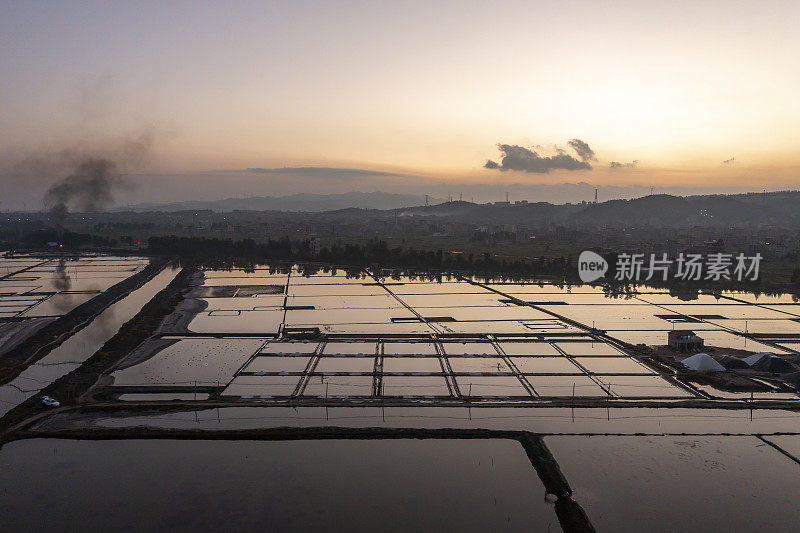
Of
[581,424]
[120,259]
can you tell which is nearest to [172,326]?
[581,424]

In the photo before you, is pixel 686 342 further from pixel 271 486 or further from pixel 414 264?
pixel 414 264

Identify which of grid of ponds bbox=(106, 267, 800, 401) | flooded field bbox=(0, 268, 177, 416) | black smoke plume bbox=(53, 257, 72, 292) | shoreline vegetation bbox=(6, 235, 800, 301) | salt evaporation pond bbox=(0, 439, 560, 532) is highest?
shoreline vegetation bbox=(6, 235, 800, 301)

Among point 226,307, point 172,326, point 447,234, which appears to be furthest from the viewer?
point 447,234

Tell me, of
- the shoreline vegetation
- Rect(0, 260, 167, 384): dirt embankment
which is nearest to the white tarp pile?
the shoreline vegetation

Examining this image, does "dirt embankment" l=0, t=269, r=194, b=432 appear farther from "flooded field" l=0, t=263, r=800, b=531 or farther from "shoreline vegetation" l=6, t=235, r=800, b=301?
"shoreline vegetation" l=6, t=235, r=800, b=301

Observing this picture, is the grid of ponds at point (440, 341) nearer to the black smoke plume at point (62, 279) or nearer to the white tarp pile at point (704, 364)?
the white tarp pile at point (704, 364)

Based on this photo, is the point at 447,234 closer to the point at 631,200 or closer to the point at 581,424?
the point at 581,424

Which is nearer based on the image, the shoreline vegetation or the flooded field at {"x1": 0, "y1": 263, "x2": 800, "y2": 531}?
the flooded field at {"x1": 0, "y1": 263, "x2": 800, "y2": 531}

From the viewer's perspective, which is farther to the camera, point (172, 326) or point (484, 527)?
point (172, 326)
